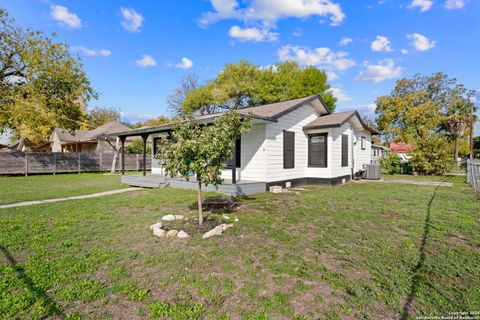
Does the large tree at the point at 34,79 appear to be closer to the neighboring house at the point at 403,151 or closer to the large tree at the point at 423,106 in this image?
the neighboring house at the point at 403,151

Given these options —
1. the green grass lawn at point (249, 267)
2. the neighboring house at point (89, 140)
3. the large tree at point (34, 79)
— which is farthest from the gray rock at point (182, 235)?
the neighboring house at point (89, 140)

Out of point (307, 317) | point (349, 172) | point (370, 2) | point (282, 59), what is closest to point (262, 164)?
point (349, 172)

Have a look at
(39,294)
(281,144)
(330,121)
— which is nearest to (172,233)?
(39,294)

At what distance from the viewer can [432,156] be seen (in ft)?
51.4

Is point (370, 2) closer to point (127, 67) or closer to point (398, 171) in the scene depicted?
point (398, 171)

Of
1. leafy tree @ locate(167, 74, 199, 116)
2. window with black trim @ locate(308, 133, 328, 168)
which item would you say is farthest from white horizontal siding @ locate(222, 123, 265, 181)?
leafy tree @ locate(167, 74, 199, 116)

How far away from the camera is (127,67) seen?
61.0ft

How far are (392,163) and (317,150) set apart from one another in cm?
932

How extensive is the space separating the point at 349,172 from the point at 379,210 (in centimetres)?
717

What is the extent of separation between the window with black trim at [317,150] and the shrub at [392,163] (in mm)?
9127

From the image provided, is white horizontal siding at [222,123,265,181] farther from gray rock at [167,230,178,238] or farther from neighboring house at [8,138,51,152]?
neighboring house at [8,138,51,152]

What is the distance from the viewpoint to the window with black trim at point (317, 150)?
11.1 meters

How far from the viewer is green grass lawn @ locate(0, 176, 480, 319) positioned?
244 centimetres

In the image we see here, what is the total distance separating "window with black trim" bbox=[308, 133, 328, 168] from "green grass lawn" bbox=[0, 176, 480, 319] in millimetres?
5354
